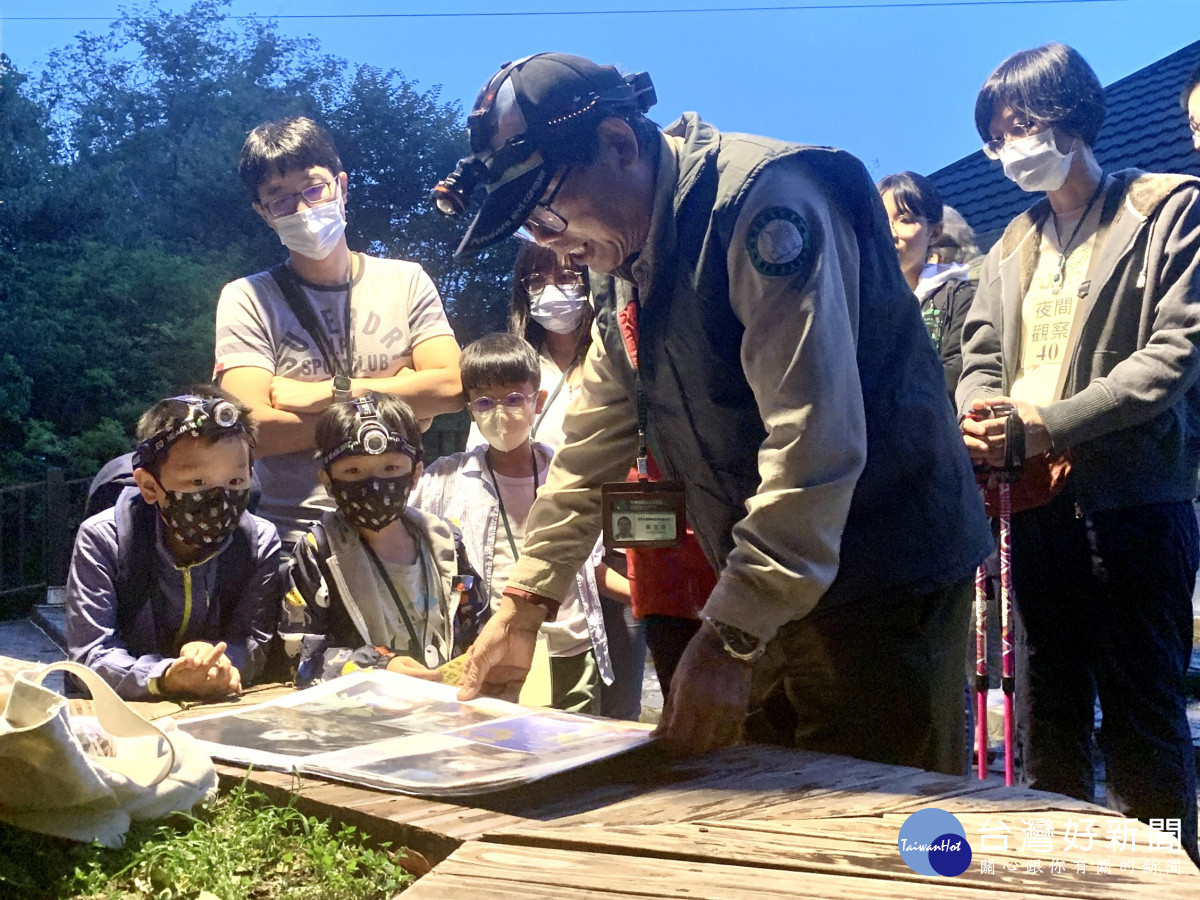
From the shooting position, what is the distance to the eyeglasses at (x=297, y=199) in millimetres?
3498

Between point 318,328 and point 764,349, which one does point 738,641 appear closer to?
point 764,349

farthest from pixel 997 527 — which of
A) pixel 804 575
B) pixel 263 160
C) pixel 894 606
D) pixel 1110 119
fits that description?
pixel 1110 119

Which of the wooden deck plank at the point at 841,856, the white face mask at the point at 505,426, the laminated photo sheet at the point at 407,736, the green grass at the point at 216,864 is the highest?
the white face mask at the point at 505,426

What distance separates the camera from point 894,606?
1715mm

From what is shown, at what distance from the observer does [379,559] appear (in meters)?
2.82

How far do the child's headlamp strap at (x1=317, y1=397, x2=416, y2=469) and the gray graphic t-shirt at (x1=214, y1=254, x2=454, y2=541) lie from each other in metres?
0.32

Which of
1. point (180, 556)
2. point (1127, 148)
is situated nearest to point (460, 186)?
point (180, 556)

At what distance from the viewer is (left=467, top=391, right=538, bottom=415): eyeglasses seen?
350cm

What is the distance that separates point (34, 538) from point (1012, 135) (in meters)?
11.2

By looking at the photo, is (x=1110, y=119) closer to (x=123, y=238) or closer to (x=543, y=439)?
(x=543, y=439)

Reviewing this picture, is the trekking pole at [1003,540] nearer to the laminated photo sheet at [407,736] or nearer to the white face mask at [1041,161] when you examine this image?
the white face mask at [1041,161]

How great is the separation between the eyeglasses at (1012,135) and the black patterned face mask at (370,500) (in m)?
1.66

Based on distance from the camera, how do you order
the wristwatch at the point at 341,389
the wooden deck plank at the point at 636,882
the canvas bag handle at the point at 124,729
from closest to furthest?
the wooden deck plank at the point at 636,882 < the canvas bag handle at the point at 124,729 < the wristwatch at the point at 341,389

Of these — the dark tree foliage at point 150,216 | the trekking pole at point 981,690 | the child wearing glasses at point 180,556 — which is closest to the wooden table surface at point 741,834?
the child wearing glasses at point 180,556
